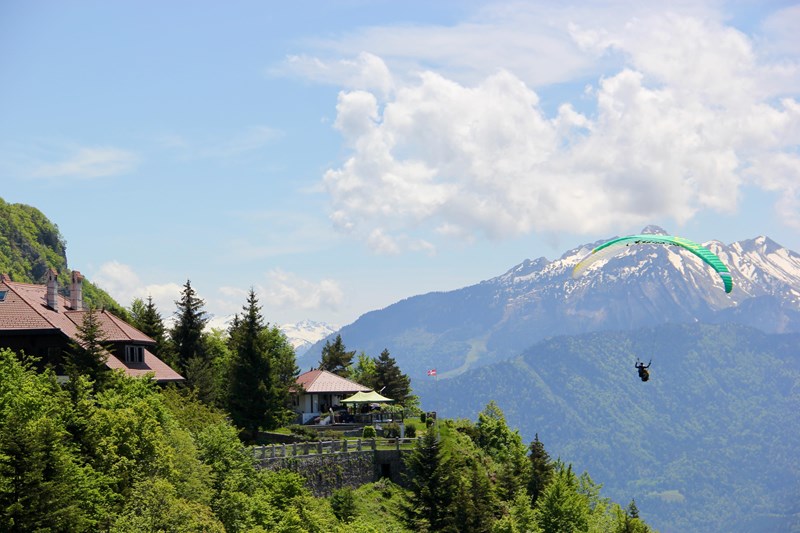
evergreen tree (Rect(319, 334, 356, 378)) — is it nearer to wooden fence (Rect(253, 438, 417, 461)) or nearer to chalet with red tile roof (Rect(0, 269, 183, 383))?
chalet with red tile roof (Rect(0, 269, 183, 383))

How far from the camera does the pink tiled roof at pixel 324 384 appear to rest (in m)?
91.2

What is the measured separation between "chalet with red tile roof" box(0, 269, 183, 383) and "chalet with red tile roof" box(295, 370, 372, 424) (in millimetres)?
13010

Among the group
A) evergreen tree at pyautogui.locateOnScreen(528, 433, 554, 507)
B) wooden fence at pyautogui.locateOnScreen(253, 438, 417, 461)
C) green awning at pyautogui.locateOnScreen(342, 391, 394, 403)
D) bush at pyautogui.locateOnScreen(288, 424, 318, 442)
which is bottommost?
evergreen tree at pyautogui.locateOnScreen(528, 433, 554, 507)

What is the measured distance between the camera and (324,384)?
92.4 m

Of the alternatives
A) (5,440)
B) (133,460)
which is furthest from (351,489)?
(5,440)

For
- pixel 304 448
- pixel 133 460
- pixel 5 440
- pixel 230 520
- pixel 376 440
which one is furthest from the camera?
pixel 376 440

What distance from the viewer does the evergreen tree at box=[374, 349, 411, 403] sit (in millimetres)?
112688

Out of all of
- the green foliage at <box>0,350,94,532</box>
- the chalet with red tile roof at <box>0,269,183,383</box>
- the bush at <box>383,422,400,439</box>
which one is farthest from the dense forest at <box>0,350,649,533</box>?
the chalet with red tile roof at <box>0,269,183,383</box>

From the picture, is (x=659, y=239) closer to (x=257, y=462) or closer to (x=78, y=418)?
(x=257, y=462)

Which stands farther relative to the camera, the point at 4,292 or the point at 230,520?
the point at 4,292

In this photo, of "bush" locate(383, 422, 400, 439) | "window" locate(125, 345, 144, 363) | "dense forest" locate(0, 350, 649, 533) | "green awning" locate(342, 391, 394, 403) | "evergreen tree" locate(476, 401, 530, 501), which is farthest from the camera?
"green awning" locate(342, 391, 394, 403)

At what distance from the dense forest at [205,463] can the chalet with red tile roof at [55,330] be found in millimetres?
1753

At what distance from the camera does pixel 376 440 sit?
2960 inches

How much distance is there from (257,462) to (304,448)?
16.6 feet
